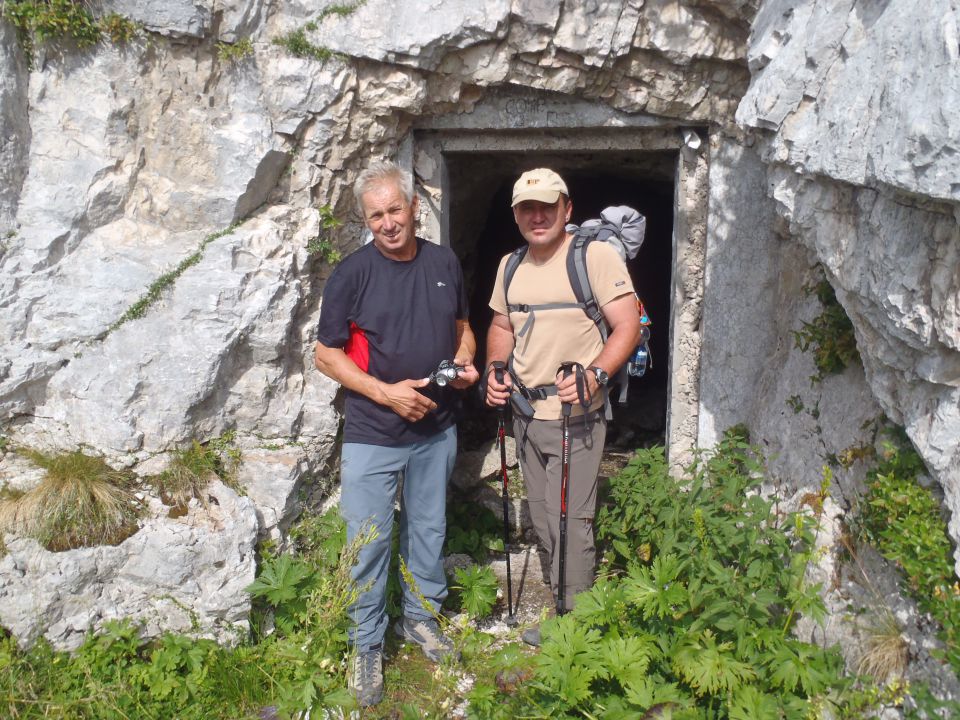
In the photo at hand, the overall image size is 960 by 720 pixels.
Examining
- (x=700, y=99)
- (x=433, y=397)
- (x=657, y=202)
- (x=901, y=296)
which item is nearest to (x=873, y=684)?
(x=901, y=296)

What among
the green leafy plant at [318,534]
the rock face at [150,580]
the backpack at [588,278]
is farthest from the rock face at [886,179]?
the rock face at [150,580]

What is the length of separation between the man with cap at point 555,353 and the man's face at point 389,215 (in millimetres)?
594

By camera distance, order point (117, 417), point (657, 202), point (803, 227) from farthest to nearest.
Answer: point (657, 202) < point (117, 417) < point (803, 227)

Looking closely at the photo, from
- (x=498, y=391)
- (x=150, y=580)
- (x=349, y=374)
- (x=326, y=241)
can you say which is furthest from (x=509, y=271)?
(x=150, y=580)

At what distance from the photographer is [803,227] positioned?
11.0ft

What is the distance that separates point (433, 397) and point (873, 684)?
2422mm

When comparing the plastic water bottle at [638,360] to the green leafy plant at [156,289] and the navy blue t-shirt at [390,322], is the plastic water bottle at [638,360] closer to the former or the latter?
the navy blue t-shirt at [390,322]

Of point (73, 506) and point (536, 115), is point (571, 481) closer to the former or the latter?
point (536, 115)

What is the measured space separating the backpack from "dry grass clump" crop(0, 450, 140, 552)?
8.07 feet

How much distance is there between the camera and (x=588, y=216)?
8969 millimetres

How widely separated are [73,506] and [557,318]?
115 inches

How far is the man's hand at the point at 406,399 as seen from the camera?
11.8 ft

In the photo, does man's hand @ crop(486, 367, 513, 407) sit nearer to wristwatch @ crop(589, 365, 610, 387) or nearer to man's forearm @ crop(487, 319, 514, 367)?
man's forearm @ crop(487, 319, 514, 367)

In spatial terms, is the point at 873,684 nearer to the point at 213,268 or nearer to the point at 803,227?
the point at 803,227
